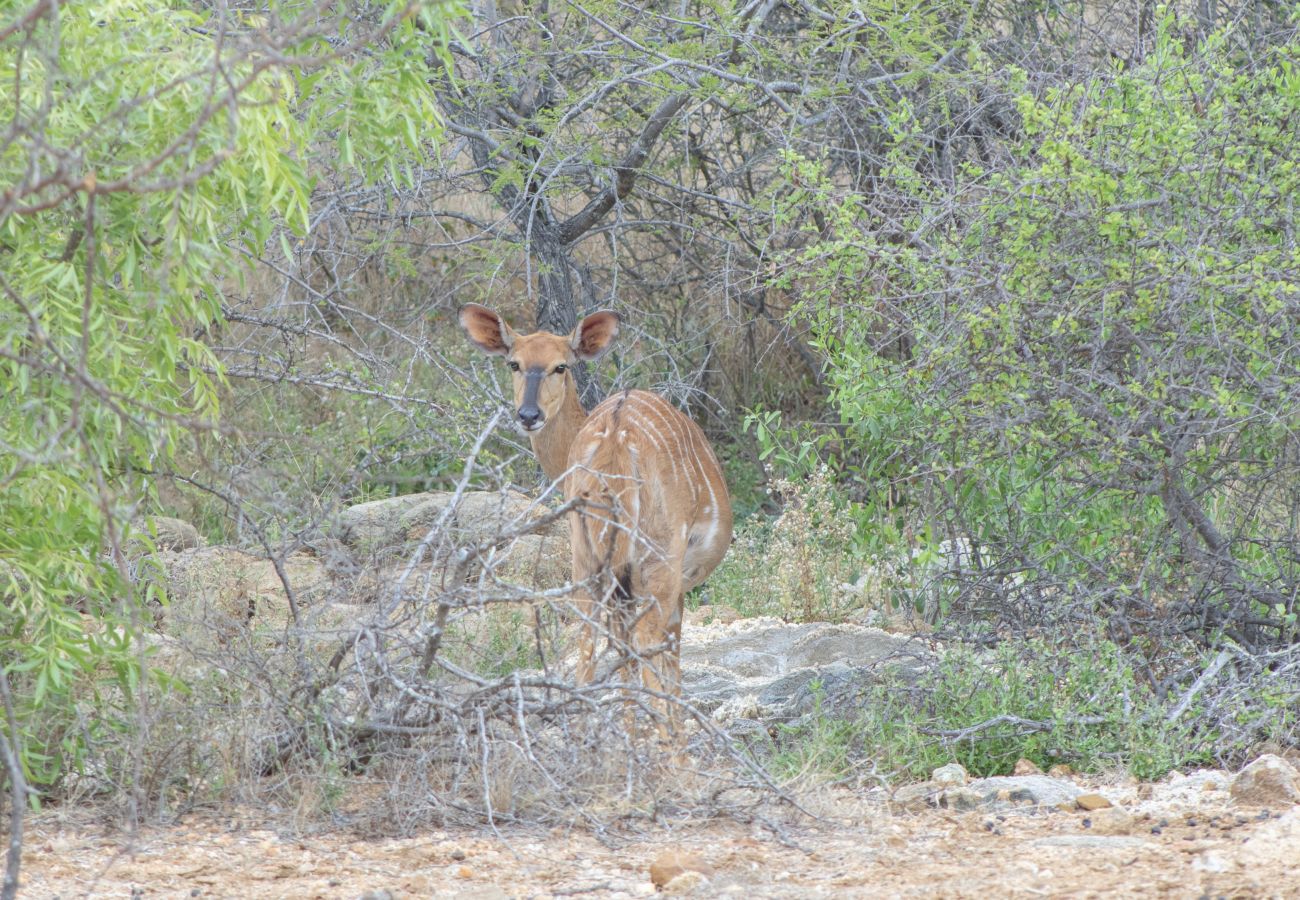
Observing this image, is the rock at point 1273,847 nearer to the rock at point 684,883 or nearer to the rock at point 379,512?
the rock at point 684,883

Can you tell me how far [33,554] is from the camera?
4.29 m

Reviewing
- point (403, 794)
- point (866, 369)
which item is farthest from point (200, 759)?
point (866, 369)

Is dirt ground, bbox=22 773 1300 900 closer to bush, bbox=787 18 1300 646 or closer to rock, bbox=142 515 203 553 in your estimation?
bush, bbox=787 18 1300 646

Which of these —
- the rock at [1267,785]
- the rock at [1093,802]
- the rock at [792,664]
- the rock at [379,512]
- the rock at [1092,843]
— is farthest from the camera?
the rock at [379,512]

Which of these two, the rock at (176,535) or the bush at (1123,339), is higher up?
the bush at (1123,339)

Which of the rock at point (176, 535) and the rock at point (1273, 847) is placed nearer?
the rock at point (1273, 847)

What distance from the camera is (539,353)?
709 centimetres

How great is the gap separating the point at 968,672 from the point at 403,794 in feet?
7.23

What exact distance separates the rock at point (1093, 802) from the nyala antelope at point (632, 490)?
4.68 ft

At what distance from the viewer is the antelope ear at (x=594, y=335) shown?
728 cm

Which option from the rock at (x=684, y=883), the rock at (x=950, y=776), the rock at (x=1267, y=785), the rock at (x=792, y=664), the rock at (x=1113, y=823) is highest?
the rock at (x=684, y=883)

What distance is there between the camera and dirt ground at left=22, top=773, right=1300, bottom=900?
3850 mm

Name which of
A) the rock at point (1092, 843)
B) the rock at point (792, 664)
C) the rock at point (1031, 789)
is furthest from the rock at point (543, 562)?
the rock at point (1092, 843)

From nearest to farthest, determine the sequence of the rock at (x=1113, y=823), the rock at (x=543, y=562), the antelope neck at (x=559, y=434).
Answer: the rock at (x=1113, y=823), the antelope neck at (x=559, y=434), the rock at (x=543, y=562)
